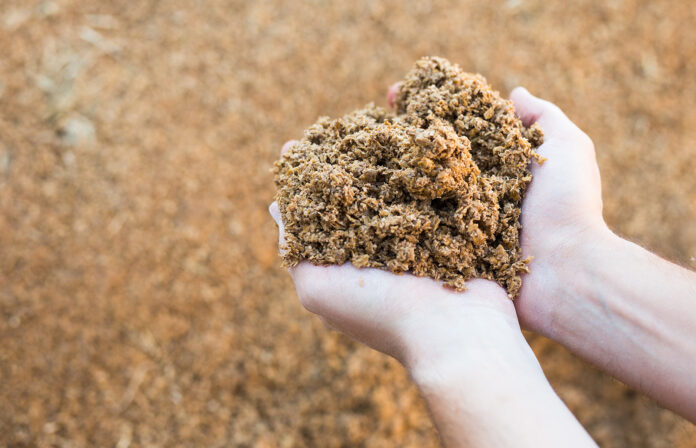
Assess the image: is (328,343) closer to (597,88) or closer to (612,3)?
(597,88)

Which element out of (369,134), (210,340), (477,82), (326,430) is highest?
(477,82)

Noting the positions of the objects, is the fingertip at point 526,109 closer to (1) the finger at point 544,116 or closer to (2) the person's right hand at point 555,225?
(1) the finger at point 544,116

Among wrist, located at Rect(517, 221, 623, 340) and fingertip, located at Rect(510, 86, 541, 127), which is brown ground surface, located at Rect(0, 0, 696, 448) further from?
fingertip, located at Rect(510, 86, 541, 127)

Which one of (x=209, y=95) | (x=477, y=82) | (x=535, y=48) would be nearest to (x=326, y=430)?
(x=477, y=82)

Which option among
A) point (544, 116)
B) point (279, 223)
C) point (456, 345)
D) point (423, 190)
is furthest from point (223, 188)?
point (456, 345)

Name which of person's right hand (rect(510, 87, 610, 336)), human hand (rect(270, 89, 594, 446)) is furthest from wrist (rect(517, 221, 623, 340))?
human hand (rect(270, 89, 594, 446))

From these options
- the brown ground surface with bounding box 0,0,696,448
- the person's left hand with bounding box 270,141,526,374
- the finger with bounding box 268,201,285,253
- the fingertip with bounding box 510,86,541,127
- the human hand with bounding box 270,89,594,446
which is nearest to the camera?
the human hand with bounding box 270,89,594,446

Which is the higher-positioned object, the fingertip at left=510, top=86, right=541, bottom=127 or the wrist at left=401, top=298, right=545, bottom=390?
the fingertip at left=510, top=86, right=541, bottom=127
